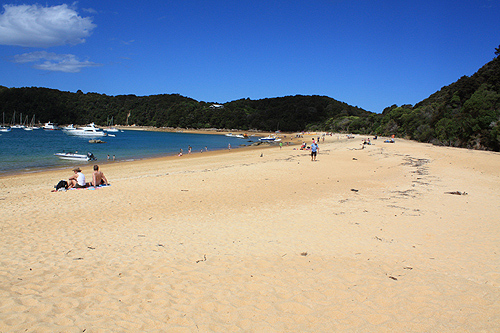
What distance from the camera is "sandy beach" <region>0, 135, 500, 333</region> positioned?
356cm

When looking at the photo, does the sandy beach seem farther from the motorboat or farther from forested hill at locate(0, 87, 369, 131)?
forested hill at locate(0, 87, 369, 131)

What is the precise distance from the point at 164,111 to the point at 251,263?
596 feet

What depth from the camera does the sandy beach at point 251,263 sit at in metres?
3.56

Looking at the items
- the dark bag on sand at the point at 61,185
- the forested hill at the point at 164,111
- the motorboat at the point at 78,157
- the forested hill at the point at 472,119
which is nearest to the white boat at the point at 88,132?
the motorboat at the point at 78,157

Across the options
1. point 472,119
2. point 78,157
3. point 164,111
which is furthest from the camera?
point 164,111

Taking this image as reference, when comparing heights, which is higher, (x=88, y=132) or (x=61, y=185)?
(x=88, y=132)

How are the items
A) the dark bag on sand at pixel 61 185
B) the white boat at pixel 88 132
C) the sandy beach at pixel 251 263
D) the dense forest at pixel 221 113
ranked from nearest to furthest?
the sandy beach at pixel 251 263
the dark bag on sand at pixel 61 185
the white boat at pixel 88 132
the dense forest at pixel 221 113

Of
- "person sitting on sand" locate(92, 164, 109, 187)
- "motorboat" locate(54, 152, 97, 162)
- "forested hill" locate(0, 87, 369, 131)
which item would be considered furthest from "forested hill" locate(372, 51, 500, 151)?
"forested hill" locate(0, 87, 369, 131)

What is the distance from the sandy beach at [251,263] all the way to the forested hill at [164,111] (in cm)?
13593

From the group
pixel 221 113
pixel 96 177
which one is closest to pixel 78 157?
pixel 96 177

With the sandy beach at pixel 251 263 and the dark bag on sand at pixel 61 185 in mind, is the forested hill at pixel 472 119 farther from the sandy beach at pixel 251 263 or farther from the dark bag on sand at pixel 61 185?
the dark bag on sand at pixel 61 185

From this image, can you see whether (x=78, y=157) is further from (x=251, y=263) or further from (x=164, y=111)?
(x=164, y=111)

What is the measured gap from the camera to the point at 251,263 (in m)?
5.21

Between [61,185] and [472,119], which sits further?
[472,119]
